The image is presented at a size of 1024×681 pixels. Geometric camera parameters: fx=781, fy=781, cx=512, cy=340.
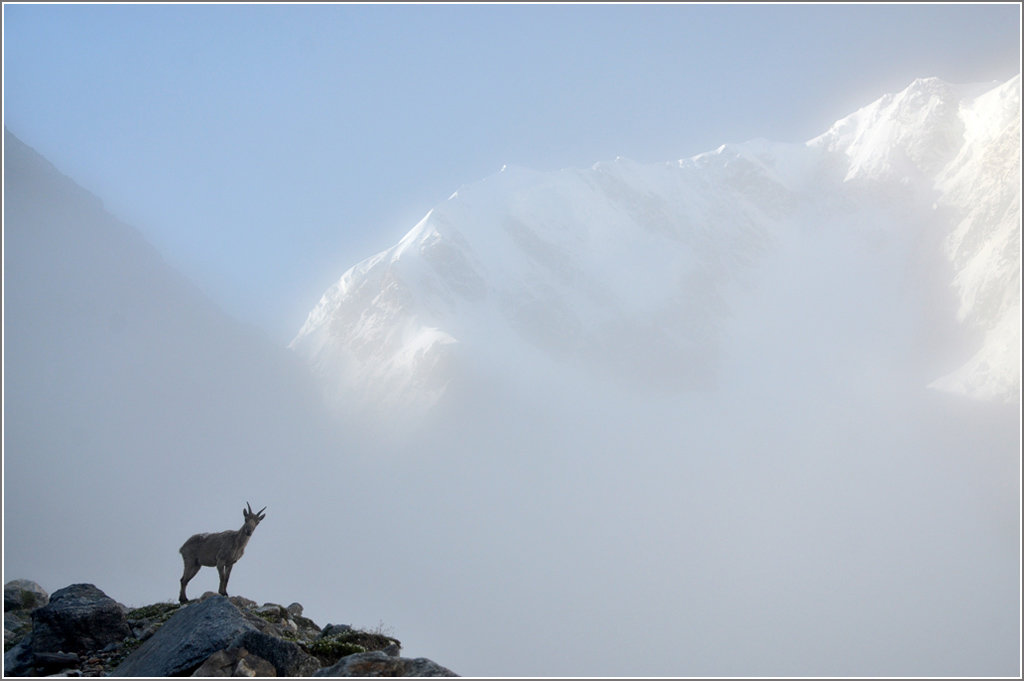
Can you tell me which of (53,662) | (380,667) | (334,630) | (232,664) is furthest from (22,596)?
(380,667)

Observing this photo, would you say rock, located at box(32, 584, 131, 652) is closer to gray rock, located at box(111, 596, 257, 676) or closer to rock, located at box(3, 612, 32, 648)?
gray rock, located at box(111, 596, 257, 676)

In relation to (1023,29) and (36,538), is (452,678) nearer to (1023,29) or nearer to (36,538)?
(1023,29)

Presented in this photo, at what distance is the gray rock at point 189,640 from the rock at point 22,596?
39.7 feet

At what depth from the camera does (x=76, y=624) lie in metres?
16.5

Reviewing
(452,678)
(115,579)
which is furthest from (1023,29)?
(115,579)

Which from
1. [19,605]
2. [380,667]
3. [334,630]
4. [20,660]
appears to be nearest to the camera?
[380,667]

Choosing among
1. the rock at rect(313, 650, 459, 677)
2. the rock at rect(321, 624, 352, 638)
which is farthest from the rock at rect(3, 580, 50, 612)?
the rock at rect(313, 650, 459, 677)

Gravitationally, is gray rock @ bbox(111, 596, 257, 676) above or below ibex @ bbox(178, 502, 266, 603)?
below

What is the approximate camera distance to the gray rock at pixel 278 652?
1310cm

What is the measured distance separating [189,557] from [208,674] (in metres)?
8.37

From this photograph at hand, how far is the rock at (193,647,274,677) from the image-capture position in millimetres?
12617

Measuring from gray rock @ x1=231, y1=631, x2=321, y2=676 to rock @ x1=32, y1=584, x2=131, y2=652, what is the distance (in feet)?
18.3

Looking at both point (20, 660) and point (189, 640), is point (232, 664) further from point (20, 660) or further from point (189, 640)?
point (20, 660)

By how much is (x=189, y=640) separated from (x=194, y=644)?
17 cm
